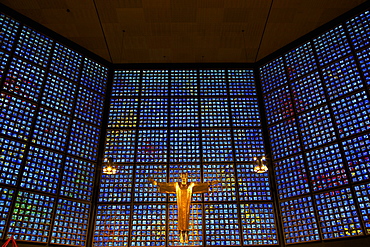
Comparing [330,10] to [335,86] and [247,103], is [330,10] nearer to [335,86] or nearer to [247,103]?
[335,86]

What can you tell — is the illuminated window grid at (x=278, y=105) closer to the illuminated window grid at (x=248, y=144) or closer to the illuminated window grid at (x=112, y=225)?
the illuminated window grid at (x=248, y=144)

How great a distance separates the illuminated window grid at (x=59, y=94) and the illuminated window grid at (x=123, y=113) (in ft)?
7.41

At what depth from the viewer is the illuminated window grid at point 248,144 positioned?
51.0ft

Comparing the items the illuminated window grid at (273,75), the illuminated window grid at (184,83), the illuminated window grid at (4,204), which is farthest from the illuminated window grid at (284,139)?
the illuminated window grid at (4,204)

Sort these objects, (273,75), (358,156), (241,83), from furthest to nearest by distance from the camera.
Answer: (241,83)
(273,75)
(358,156)

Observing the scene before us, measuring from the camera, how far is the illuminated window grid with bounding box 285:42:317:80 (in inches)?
616

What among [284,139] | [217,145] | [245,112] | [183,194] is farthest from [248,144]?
[183,194]

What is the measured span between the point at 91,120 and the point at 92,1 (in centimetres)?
592

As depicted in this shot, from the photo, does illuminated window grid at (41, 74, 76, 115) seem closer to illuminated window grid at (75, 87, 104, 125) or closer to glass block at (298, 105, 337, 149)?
illuminated window grid at (75, 87, 104, 125)

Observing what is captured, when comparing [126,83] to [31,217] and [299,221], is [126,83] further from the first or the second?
[299,221]

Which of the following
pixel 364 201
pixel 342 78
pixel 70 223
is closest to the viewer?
pixel 364 201

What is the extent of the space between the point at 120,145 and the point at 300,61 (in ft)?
35.0

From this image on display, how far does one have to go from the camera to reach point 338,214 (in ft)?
40.1

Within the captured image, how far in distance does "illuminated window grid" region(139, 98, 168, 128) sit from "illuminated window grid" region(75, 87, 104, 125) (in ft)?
7.53
